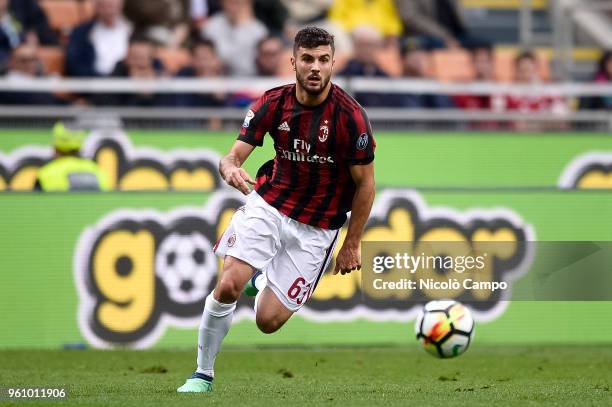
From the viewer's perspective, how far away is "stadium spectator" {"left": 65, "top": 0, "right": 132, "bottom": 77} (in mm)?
13984

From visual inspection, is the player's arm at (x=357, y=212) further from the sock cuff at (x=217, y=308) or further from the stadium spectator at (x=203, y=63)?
the stadium spectator at (x=203, y=63)

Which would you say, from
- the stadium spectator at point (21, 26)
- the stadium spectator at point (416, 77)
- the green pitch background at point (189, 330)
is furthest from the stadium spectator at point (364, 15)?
the green pitch background at point (189, 330)

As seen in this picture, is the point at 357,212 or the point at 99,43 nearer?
the point at 357,212

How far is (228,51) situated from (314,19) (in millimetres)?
2512

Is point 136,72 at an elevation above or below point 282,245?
above

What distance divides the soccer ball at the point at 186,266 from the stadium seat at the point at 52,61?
3.60 meters

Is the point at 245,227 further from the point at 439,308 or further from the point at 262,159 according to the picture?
the point at 262,159

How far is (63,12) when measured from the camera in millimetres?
15680

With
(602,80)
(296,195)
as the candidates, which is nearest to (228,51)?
(602,80)

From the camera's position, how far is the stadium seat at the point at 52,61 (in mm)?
14219

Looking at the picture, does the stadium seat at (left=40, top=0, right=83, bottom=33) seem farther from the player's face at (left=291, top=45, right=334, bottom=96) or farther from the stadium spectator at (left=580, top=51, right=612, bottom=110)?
the player's face at (left=291, top=45, right=334, bottom=96)

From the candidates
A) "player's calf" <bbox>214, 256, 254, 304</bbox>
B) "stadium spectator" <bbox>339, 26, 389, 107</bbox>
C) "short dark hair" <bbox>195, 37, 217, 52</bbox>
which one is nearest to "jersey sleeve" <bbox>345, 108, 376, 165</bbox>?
"player's calf" <bbox>214, 256, 254, 304</bbox>

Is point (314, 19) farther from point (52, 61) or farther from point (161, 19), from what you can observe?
point (52, 61)

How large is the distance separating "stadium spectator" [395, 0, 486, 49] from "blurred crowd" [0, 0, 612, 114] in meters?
0.04
